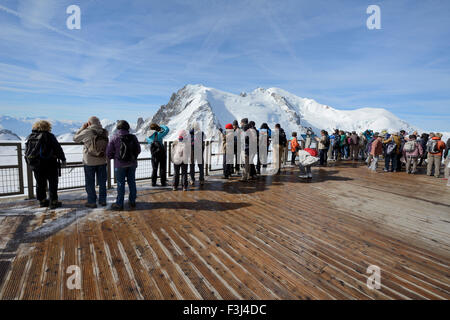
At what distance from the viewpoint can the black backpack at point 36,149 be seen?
14.3ft

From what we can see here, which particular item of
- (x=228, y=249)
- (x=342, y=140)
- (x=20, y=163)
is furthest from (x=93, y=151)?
(x=342, y=140)

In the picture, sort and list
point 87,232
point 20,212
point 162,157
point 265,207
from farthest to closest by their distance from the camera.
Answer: point 162,157
point 265,207
point 20,212
point 87,232

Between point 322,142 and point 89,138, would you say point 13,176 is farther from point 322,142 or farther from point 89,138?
point 322,142

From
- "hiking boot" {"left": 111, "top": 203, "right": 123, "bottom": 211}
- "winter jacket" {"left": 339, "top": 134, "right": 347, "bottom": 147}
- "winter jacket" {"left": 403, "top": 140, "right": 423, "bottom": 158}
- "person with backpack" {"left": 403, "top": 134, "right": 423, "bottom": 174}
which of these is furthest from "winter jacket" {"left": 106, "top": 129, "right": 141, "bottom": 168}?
"winter jacket" {"left": 339, "top": 134, "right": 347, "bottom": 147}

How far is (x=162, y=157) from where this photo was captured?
661cm

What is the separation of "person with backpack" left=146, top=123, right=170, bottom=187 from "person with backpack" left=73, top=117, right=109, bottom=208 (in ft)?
5.14

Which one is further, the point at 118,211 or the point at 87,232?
the point at 118,211

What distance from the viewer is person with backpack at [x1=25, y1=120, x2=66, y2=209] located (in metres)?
4.38

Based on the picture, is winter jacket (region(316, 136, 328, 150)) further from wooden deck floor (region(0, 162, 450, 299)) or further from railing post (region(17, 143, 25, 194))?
railing post (region(17, 143, 25, 194))

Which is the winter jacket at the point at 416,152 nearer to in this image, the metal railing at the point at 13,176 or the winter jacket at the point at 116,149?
the winter jacket at the point at 116,149
